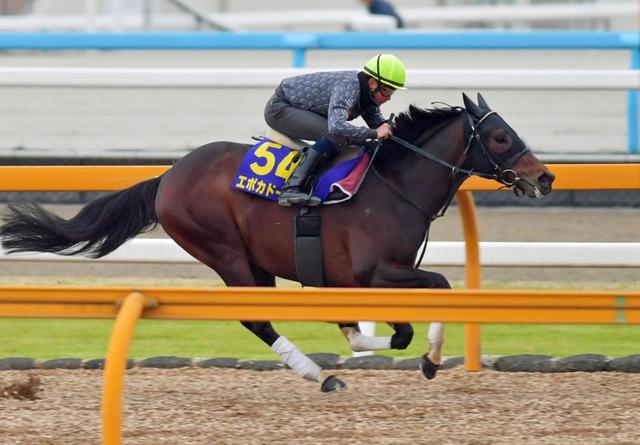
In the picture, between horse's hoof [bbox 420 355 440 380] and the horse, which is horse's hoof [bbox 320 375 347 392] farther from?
horse's hoof [bbox 420 355 440 380]

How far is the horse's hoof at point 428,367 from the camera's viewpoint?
595cm

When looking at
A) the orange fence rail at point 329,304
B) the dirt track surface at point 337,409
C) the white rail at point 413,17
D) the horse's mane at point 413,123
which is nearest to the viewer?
the orange fence rail at point 329,304

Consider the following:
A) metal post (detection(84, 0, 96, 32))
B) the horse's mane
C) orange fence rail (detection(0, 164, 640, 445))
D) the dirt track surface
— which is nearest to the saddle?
the horse's mane

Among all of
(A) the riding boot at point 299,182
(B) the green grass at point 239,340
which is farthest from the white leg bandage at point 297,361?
(B) the green grass at point 239,340

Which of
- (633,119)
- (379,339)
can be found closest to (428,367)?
(379,339)

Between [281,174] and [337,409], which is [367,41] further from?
[337,409]

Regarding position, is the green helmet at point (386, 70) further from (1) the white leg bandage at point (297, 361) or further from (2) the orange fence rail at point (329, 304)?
(2) the orange fence rail at point (329, 304)

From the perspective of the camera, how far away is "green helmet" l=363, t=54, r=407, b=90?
6.09 meters

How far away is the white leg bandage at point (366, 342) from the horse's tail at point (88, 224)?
3.51ft

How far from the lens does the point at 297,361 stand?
5.95 m

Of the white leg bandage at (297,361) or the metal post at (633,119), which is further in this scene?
the metal post at (633,119)

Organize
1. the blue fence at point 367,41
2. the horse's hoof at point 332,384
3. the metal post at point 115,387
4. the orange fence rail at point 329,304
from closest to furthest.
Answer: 1. the metal post at point 115,387
2. the orange fence rail at point 329,304
3. the horse's hoof at point 332,384
4. the blue fence at point 367,41

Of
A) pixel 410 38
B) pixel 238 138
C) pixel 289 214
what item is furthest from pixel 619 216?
pixel 289 214

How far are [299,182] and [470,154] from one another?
0.76 meters
